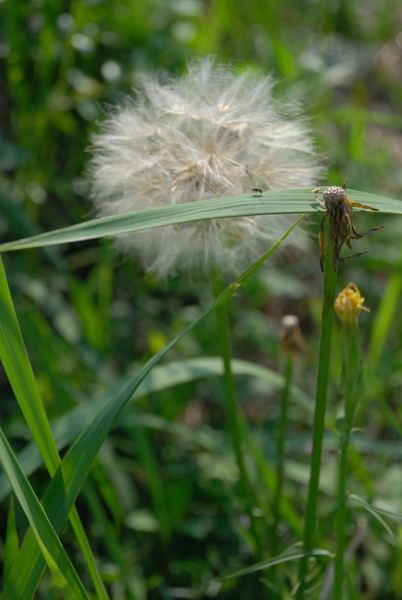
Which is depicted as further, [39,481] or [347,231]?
[39,481]

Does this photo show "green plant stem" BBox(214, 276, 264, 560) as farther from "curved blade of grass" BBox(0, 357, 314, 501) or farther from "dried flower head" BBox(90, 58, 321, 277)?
"curved blade of grass" BBox(0, 357, 314, 501)

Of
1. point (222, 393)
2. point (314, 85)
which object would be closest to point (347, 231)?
point (222, 393)

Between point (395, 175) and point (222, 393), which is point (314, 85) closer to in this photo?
point (395, 175)

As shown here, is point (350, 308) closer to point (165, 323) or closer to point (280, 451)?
point (280, 451)

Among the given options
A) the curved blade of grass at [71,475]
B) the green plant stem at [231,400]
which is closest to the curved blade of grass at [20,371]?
the curved blade of grass at [71,475]

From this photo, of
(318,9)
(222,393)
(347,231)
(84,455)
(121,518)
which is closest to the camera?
(347,231)

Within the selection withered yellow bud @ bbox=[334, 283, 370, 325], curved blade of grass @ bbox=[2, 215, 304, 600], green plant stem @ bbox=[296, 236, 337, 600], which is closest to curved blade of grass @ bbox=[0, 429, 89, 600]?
curved blade of grass @ bbox=[2, 215, 304, 600]

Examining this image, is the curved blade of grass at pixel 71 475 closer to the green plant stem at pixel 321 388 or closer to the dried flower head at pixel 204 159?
the green plant stem at pixel 321 388

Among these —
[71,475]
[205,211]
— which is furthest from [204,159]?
[71,475]
